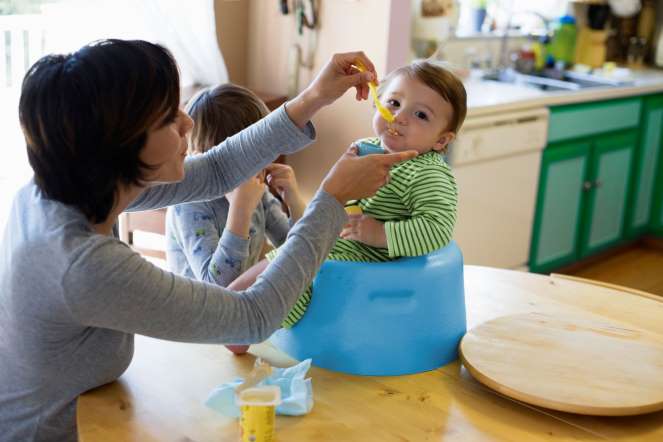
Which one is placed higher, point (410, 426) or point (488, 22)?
point (488, 22)

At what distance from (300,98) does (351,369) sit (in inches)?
19.2

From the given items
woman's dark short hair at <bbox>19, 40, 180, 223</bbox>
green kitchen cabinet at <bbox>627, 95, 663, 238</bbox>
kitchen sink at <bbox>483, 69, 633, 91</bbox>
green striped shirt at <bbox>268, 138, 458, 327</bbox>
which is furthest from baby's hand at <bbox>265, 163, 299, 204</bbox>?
green kitchen cabinet at <bbox>627, 95, 663, 238</bbox>

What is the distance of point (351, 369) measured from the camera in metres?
1.30

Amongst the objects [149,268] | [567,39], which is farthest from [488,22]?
[149,268]

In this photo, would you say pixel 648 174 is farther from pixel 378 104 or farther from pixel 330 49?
pixel 378 104

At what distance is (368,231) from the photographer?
54.7 inches

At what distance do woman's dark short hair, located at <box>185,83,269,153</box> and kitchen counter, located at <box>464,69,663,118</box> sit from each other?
1333mm

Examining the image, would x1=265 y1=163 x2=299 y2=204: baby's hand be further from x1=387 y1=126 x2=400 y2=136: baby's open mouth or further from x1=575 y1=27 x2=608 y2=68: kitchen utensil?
x1=575 y1=27 x2=608 y2=68: kitchen utensil

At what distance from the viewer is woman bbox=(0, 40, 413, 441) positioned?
3.31ft

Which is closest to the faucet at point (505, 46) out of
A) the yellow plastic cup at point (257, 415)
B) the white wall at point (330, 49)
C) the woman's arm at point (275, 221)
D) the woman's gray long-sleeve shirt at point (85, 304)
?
the white wall at point (330, 49)

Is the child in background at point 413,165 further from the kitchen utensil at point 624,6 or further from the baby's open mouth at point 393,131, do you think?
the kitchen utensil at point 624,6

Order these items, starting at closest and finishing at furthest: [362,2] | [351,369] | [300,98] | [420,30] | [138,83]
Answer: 1. [138,83]
2. [351,369]
3. [300,98]
4. [362,2]
5. [420,30]

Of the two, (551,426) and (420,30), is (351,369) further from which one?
(420,30)

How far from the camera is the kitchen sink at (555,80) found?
3721 millimetres
